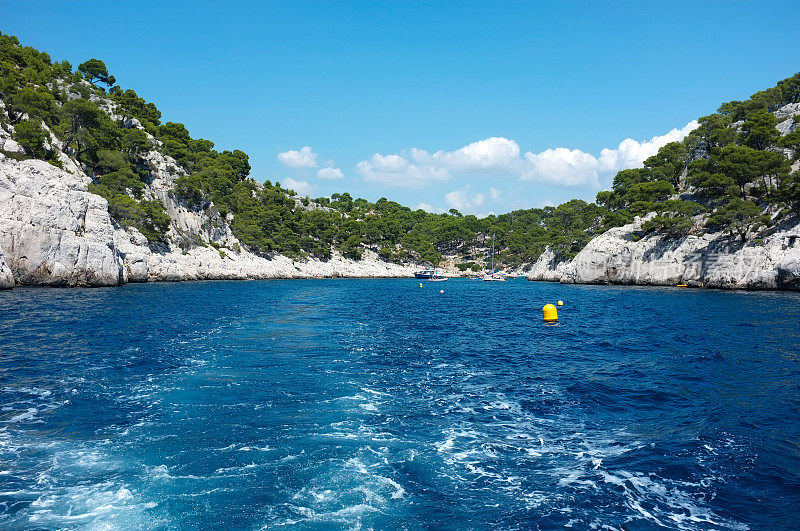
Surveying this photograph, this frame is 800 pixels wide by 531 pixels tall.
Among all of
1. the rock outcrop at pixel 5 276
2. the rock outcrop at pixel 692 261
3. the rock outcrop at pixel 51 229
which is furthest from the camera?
the rock outcrop at pixel 692 261

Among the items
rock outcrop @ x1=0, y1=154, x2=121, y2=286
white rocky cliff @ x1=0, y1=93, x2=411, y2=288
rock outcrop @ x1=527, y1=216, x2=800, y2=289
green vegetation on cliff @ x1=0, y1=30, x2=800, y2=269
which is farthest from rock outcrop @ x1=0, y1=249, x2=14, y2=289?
rock outcrop @ x1=527, y1=216, x2=800, y2=289

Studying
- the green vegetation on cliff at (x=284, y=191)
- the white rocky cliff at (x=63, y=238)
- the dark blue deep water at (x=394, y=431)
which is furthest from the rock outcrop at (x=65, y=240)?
the dark blue deep water at (x=394, y=431)

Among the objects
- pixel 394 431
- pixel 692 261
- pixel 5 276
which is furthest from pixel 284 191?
pixel 394 431

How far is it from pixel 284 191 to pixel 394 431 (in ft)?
511

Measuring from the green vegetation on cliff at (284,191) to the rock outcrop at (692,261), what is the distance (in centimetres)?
306

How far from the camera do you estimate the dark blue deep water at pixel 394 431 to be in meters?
8.79

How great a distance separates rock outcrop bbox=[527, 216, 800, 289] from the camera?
2121 inches

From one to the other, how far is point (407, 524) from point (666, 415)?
11.1 metres

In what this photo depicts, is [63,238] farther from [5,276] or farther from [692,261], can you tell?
[692,261]

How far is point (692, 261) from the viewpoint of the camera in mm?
66938

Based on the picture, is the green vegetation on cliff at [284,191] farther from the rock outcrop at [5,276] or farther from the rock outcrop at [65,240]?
the rock outcrop at [5,276]

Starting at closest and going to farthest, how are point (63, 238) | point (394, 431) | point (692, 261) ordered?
point (394, 431), point (63, 238), point (692, 261)

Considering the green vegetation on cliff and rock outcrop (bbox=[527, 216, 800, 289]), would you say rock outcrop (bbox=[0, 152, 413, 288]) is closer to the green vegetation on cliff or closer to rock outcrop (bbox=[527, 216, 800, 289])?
the green vegetation on cliff

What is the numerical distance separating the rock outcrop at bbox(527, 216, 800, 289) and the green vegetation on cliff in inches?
121
